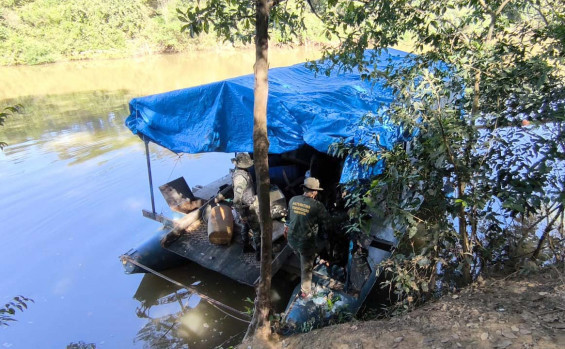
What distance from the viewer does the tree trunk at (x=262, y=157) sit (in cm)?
283

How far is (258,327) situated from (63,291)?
15.3 feet

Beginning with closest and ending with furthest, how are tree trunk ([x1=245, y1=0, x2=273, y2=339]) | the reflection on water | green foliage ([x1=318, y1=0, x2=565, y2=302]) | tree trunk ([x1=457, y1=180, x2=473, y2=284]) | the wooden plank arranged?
tree trunk ([x1=245, y1=0, x2=273, y2=339])
green foliage ([x1=318, y1=0, x2=565, y2=302])
tree trunk ([x1=457, y1=180, x2=473, y2=284])
the wooden plank
the reflection on water

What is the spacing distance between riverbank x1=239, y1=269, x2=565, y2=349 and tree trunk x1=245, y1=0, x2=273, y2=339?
364 mm

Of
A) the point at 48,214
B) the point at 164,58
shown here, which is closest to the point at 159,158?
the point at 48,214

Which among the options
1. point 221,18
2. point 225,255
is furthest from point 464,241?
point 225,255

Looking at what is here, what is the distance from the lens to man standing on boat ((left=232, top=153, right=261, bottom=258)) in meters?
5.49

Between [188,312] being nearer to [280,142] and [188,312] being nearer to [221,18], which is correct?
[280,142]

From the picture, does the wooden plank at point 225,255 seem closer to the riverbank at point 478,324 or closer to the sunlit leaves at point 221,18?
the riverbank at point 478,324

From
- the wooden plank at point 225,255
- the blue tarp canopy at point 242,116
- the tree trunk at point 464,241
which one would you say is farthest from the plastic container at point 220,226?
the tree trunk at point 464,241

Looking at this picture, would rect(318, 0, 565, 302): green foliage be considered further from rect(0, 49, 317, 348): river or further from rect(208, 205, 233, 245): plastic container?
rect(0, 49, 317, 348): river

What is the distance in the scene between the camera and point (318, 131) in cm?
503

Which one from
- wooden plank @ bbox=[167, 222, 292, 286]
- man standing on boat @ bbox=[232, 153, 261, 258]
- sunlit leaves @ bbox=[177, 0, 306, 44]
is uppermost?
sunlit leaves @ bbox=[177, 0, 306, 44]

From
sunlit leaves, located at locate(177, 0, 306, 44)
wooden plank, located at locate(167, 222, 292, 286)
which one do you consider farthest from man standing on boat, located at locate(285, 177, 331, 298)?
sunlit leaves, located at locate(177, 0, 306, 44)

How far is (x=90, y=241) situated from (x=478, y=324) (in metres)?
7.65
